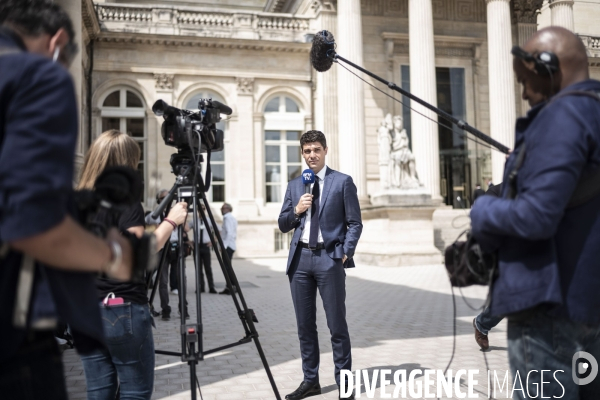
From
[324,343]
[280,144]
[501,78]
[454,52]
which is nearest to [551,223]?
[324,343]

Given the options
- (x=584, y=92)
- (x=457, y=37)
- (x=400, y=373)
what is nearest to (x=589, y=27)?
(x=457, y=37)

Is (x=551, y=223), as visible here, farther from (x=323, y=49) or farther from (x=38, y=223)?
(x=323, y=49)

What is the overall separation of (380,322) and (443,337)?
1.37 meters

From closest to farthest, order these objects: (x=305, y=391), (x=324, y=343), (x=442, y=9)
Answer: (x=305, y=391) → (x=324, y=343) → (x=442, y=9)

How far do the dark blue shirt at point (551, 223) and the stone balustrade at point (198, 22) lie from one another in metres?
23.3

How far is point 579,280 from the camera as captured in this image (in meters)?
2.16

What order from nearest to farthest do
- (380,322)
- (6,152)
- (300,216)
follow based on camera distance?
1. (6,152)
2. (300,216)
3. (380,322)

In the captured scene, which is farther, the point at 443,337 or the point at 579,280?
the point at 443,337

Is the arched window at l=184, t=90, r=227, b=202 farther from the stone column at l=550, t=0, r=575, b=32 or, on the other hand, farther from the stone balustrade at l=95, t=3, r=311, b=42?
the stone column at l=550, t=0, r=575, b=32

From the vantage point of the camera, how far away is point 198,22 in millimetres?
24828

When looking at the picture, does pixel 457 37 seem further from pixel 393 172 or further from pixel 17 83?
pixel 17 83

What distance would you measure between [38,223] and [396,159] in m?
18.5

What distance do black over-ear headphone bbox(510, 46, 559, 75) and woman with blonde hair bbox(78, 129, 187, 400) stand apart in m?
1.87

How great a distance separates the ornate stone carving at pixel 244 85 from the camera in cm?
2514
